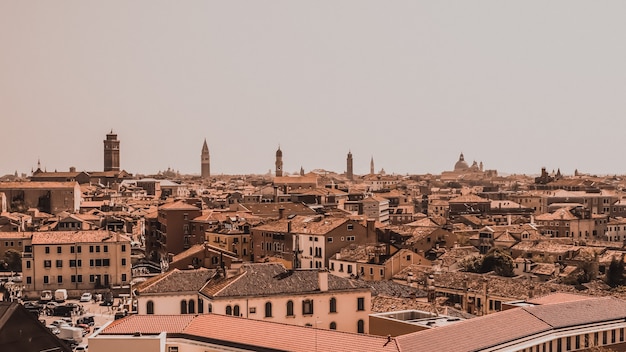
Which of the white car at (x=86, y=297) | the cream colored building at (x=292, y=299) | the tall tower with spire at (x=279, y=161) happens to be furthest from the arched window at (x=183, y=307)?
the tall tower with spire at (x=279, y=161)

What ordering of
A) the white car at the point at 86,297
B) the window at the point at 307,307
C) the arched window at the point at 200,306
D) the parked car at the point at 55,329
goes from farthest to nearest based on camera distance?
the white car at the point at 86,297 → the parked car at the point at 55,329 → the arched window at the point at 200,306 → the window at the point at 307,307

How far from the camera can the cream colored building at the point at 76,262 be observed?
4878 cm

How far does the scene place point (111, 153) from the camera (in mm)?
150500

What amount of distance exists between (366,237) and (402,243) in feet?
8.12

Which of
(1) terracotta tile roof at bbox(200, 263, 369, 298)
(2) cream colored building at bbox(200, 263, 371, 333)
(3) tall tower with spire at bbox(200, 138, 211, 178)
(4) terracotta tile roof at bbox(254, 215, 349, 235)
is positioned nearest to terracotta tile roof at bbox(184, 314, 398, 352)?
(2) cream colored building at bbox(200, 263, 371, 333)

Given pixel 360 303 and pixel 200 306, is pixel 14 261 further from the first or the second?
pixel 360 303

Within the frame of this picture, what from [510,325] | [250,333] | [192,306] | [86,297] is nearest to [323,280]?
[192,306]

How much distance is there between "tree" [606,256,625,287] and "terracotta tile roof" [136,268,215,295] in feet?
79.8

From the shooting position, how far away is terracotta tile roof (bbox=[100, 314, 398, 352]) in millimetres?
19594

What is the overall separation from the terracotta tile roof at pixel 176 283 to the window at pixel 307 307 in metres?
3.72

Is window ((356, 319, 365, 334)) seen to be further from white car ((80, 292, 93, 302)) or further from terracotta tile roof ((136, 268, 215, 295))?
white car ((80, 292, 93, 302))

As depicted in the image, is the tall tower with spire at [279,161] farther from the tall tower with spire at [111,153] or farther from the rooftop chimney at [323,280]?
the rooftop chimney at [323,280]

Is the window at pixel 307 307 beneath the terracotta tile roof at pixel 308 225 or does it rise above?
beneath

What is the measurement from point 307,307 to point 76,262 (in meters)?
24.9
